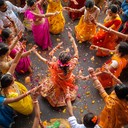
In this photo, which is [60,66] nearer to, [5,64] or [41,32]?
[5,64]

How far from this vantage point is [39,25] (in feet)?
19.4

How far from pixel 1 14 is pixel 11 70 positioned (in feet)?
5.66

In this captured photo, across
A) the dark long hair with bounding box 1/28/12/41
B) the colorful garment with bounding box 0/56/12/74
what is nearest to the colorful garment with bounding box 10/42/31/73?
the dark long hair with bounding box 1/28/12/41

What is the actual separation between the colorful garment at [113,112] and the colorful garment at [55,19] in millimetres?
2858

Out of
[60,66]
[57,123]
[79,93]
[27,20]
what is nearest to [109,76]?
[79,93]

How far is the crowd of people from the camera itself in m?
4.02

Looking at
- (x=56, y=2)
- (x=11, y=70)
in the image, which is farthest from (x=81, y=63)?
(x=11, y=70)

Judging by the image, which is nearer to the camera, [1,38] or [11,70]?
[11,70]

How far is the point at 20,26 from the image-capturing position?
250 inches

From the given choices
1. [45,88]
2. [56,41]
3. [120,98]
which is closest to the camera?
[120,98]

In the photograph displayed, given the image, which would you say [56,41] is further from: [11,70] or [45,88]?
Answer: [11,70]

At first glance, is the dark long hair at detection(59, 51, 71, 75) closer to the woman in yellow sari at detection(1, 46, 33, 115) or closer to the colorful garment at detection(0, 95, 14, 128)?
the woman in yellow sari at detection(1, 46, 33, 115)

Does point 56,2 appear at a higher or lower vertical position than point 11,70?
higher

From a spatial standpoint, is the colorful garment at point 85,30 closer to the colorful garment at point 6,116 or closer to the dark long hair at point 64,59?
the dark long hair at point 64,59
